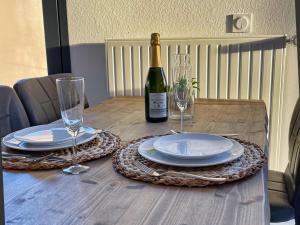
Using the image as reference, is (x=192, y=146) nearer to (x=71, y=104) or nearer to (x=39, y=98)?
(x=71, y=104)

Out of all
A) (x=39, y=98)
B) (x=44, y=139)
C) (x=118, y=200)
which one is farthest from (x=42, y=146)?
(x=39, y=98)

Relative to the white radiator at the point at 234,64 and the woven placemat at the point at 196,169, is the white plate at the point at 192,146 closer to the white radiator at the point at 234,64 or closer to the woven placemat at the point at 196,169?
the woven placemat at the point at 196,169

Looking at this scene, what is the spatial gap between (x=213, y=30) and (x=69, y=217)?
1671 millimetres

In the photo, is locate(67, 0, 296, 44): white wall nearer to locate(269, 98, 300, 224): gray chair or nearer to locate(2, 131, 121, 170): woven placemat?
locate(269, 98, 300, 224): gray chair

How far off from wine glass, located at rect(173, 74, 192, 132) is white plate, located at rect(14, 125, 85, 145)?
29 cm

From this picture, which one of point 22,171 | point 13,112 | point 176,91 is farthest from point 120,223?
point 13,112

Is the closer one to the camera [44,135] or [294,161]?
[44,135]

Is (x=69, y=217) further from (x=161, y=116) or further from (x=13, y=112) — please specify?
(x=13, y=112)

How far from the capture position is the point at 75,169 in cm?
72

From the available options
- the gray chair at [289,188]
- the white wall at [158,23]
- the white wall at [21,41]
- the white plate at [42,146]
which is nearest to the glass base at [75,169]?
the white plate at [42,146]

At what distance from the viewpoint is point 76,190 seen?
0.63 m

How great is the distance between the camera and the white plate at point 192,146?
72 centimetres

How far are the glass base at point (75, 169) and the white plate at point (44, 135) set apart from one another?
0.14 meters

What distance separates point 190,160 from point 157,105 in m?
0.44
